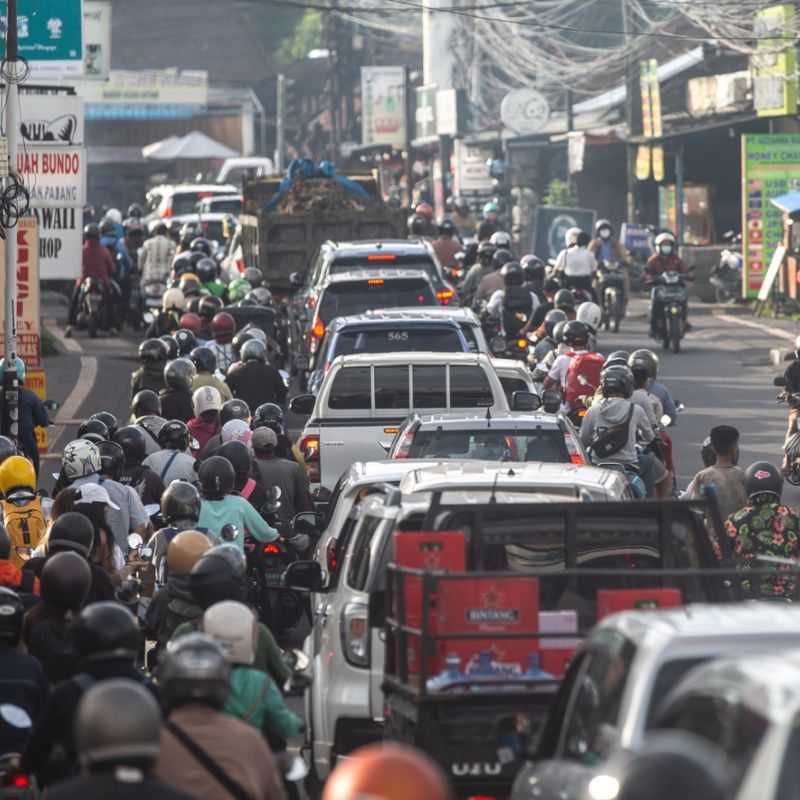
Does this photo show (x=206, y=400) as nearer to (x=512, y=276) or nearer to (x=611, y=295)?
(x=512, y=276)

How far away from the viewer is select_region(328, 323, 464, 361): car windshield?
18.9 meters

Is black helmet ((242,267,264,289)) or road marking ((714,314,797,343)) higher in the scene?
black helmet ((242,267,264,289))

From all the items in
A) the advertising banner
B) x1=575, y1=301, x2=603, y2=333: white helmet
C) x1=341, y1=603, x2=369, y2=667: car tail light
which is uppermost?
the advertising banner

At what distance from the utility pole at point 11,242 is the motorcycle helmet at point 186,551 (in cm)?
877

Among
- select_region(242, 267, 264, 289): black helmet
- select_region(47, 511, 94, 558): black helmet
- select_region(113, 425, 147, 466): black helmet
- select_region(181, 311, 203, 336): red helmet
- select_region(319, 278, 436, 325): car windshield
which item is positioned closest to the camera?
select_region(47, 511, 94, 558): black helmet

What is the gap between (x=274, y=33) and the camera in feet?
347

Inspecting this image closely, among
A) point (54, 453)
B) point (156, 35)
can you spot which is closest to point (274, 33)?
point (156, 35)

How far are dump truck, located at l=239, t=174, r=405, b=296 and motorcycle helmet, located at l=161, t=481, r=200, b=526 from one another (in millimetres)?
21009

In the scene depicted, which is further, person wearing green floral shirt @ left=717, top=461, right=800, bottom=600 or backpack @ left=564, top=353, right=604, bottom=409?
backpack @ left=564, top=353, right=604, bottom=409

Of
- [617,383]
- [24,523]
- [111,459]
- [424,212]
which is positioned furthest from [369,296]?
[424,212]

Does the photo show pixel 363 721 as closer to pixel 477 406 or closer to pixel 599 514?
pixel 599 514

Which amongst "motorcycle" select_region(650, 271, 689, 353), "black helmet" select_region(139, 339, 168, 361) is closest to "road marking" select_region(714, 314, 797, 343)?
"motorcycle" select_region(650, 271, 689, 353)

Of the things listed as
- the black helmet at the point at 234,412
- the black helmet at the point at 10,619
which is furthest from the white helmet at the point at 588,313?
the black helmet at the point at 10,619

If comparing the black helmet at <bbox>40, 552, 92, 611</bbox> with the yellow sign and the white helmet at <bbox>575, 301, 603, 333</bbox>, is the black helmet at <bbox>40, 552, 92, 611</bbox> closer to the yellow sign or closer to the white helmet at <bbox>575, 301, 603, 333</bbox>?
the white helmet at <bbox>575, 301, 603, 333</bbox>
